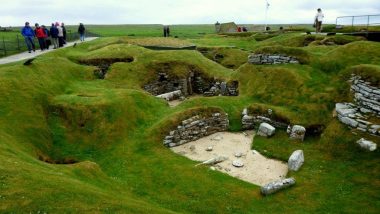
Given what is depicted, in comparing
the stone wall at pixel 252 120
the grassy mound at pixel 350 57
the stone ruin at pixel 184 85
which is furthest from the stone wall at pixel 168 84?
the grassy mound at pixel 350 57

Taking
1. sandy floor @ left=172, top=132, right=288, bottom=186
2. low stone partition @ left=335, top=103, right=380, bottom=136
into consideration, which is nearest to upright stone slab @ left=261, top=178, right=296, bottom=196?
sandy floor @ left=172, top=132, right=288, bottom=186

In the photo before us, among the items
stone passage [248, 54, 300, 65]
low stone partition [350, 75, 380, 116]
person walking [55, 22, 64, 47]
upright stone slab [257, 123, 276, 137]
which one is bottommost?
upright stone slab [257, 123, 276, 137]

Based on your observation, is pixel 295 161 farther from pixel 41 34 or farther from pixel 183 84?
pixel 41 34

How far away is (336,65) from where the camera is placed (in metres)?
30.3

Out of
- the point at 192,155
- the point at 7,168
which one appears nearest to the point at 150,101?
the point at 192,155

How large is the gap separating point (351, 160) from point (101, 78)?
86.2 ft

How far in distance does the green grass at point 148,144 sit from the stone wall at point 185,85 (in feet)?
5.65

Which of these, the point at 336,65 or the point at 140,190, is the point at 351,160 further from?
the point at 140,190

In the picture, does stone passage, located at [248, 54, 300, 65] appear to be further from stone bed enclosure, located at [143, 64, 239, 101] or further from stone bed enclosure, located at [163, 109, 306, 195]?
stone bed enclosure, located at [163, 109, 306, 195]

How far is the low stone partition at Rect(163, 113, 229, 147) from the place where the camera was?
1043 inches

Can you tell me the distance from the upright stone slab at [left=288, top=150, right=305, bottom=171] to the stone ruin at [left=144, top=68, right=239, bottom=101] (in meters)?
16.7

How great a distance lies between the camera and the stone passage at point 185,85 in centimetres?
3987

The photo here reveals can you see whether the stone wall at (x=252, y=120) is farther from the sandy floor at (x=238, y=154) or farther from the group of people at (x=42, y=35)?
the group of people at (x=42, y=35)

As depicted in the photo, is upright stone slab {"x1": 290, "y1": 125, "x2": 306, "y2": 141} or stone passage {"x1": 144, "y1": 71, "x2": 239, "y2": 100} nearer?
upright stone slab {"x1": 290, "y1": 125, "x2": 306, "y2": 141}
